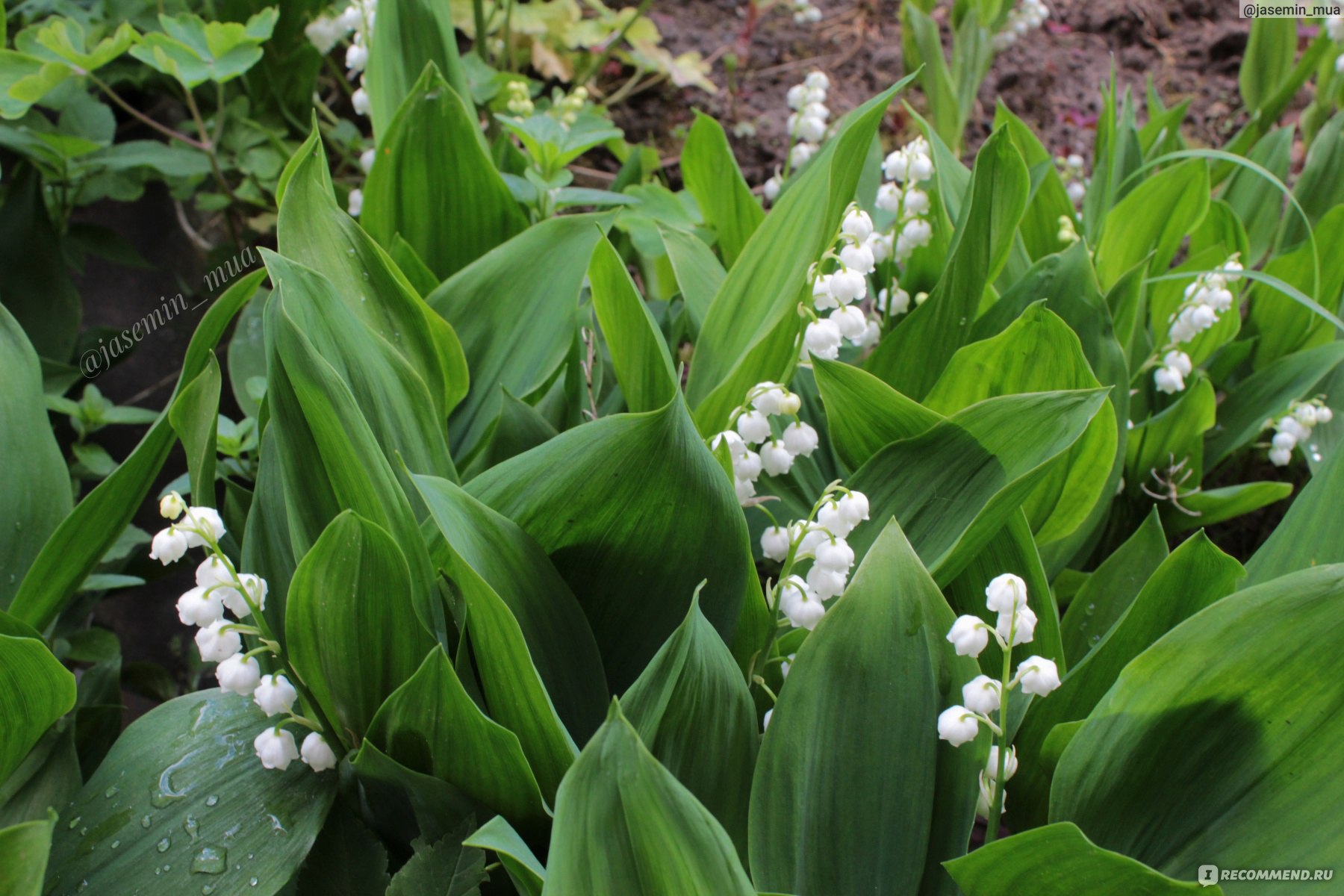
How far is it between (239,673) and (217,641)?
30 millimetres

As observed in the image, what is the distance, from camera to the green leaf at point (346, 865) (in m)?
0.83

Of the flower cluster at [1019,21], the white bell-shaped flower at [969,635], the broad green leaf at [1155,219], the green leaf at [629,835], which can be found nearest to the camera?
the green leaf at [629,835]

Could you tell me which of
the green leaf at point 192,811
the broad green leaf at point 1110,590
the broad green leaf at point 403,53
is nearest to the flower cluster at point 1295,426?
the broad green leaf at point 1110,590

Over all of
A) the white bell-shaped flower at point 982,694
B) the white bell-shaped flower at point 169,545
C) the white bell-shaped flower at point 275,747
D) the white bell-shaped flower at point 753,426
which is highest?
the white bell-shaped flower at point 169,545

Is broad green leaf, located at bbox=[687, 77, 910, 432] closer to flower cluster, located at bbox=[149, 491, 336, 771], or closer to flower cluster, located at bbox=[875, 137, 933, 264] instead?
flower cluster, located at bbox=[875, 137, 933, 264]

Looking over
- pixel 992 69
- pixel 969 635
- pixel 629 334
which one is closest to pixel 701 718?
pixel 969 635

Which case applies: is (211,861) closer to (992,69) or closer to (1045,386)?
(1045,386)

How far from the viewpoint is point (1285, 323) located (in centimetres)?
160

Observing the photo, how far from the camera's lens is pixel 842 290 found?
3.15 feet

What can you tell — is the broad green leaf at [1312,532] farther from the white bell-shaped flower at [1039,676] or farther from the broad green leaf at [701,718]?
the broad green leaf at [701,718]

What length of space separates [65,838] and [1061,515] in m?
1.07

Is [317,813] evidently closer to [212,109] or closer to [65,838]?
[65,838]

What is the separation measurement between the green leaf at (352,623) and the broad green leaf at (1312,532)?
0.79 meters

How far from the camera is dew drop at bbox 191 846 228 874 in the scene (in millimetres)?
803
